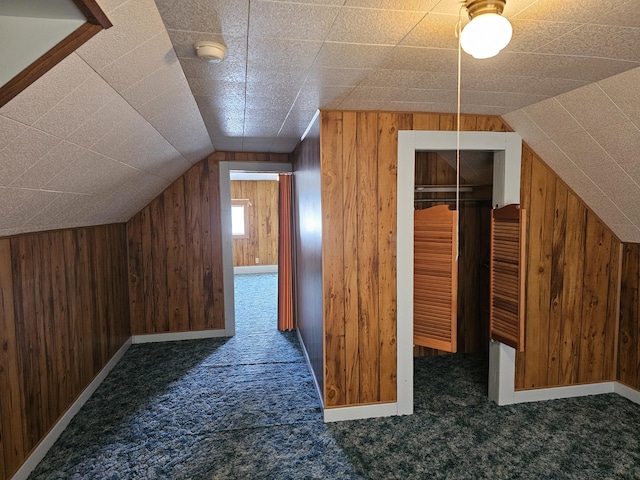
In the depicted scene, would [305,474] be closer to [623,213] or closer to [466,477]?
[466,477]

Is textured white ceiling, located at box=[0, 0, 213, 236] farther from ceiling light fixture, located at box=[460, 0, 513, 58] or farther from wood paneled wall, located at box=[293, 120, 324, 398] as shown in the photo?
ceiling light fixture, located at box=[460, 0, 513, 58]

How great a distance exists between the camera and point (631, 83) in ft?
5.59

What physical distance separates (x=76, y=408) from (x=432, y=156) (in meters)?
3.52

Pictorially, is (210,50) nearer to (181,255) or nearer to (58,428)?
(58,428)

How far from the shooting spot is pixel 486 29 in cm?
107

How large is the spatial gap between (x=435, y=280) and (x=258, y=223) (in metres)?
6.60

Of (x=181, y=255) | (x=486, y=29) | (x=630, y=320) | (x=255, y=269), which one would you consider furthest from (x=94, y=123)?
(x=255, y=269)

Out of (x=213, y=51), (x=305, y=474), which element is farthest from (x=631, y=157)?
(x=305, y=474)

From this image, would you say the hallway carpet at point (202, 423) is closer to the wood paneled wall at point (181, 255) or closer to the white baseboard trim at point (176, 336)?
the white baseboard trim at point (176, 336)

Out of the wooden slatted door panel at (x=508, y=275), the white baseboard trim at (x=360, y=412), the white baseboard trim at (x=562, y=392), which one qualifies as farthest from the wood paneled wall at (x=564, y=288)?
the white baseboard trim at (x=360, y=412)

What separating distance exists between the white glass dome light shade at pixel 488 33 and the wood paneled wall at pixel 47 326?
230 centimetres

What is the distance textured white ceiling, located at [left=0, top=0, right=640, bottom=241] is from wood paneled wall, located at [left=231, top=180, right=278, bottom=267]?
5.68 m

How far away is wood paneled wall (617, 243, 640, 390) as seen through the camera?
264 centimetres

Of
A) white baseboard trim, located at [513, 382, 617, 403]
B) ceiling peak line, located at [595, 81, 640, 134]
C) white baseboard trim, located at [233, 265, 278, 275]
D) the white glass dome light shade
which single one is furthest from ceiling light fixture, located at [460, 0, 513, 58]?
white baseboard trim, located at [233, 265, 278, 275]
